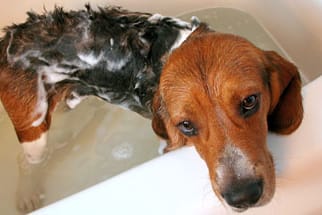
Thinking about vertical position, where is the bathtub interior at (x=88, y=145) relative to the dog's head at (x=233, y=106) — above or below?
below

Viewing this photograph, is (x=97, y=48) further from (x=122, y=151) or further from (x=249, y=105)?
(x=249, y=105)

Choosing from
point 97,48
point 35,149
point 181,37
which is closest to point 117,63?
point 97,48

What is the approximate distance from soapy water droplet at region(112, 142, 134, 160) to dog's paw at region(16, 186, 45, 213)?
352 millimetres

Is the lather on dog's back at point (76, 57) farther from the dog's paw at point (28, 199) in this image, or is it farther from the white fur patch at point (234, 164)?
the white fur patch at point (234, 164)

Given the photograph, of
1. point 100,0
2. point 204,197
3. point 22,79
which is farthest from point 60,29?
point 204,197

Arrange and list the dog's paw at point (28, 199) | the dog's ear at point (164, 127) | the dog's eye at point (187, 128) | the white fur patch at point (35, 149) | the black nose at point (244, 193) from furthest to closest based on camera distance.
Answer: the dog's paw at point (28, 199)
the white fur patch at point (35, 149)
the dog's ear at point (164, 127)
the dog's eye at point (187, 128)
the black nose at point (244, 193)

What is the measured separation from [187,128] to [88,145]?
1015 millimetres

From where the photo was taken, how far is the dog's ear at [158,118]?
5.51 feet

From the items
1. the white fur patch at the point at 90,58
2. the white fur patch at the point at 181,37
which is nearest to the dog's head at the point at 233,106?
the white fur patch at the point at 181,37

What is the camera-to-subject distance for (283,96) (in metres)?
1.58

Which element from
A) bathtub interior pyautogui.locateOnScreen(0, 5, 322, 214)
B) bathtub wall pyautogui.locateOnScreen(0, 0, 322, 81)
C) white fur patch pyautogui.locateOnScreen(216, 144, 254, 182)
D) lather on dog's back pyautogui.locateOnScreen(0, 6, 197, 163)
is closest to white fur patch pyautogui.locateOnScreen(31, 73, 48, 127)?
lather on dog's back pyautogui.locateOnScreen(0, 6, 197, 163)

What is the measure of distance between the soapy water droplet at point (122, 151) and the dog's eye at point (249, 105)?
98cm

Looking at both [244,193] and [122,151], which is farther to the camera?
[122,151]

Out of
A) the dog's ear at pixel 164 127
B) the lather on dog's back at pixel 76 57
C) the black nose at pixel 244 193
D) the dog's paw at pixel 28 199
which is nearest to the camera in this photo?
the black nose at pixel 244 193
